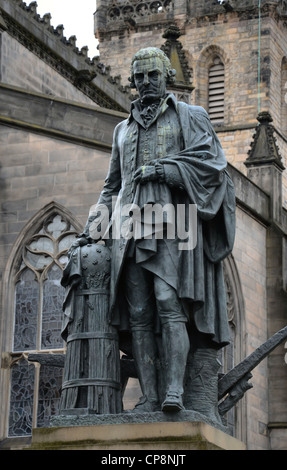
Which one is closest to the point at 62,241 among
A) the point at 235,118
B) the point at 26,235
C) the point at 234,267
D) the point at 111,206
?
the point at 26,235

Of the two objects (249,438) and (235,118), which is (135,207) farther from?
(235,118)

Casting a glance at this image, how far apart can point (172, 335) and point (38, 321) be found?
1385cm

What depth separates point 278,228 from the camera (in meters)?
26.8

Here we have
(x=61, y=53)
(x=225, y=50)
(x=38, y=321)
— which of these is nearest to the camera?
(x=38, y=321)

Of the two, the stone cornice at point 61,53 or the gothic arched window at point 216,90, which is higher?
the gothic arched window at point 216,90

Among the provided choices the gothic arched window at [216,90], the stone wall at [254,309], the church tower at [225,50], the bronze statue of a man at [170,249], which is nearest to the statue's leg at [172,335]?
the bronze statue of a man at [170,249]

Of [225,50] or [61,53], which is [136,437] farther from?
[225,50]

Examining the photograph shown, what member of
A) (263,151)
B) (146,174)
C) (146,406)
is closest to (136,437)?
(146,406)

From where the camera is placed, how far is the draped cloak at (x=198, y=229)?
320 inches

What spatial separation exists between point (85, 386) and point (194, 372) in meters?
0.65

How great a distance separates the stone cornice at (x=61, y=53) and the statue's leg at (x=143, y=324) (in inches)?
821

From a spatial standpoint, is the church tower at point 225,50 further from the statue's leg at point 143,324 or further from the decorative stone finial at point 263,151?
the statue's leg at point 143,324

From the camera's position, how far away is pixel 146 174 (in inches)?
325

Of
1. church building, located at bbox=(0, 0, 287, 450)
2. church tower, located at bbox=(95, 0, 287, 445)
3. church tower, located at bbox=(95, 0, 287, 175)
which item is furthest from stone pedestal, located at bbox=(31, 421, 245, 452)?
church tower, located at bbox=(95, 0, 287, 175)
